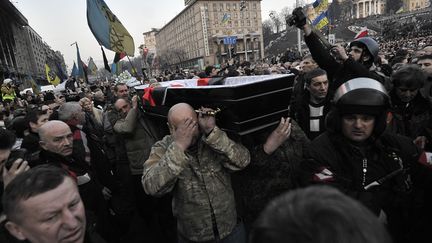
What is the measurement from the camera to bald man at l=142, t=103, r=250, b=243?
2.01 meters

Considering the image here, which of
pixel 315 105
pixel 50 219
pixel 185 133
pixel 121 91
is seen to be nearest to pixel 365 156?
pixel 185 133

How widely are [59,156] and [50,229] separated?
1447mm

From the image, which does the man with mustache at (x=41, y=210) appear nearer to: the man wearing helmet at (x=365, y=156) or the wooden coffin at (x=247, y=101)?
the wooden coffin at (x=247, y=101)

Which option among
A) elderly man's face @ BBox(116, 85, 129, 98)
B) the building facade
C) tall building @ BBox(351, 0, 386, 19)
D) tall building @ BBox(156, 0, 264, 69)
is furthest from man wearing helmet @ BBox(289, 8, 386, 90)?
tall building @ BBox(351, 0, 386, 19)

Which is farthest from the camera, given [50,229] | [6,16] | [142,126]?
[6,16]

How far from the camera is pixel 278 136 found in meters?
2.29

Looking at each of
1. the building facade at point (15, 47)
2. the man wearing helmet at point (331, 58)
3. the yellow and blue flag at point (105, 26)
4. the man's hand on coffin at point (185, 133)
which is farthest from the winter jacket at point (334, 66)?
the building facade at point (15, 47)

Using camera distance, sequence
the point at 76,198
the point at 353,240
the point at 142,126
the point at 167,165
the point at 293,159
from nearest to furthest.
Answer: the point at 353,240 < the point at 76,198 < the point at 167,165 < the point at 293,159 < the point at 142,126

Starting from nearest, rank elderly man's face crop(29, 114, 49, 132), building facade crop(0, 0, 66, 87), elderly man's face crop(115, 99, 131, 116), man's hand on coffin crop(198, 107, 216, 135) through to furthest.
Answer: man's hand on coffin crop(198, 107, 216, 135)
elderly man's face crop(29, 114, 49, 132)
elderly man's face crop(115, 99, 131, 116)
building facade crop(0, 0, 66, 87)

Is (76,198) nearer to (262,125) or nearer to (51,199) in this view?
(51,199)

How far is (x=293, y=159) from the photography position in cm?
250

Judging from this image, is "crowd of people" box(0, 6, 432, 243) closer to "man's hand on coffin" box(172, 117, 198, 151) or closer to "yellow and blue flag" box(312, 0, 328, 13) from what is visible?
"man's hand on coffin" box(172, 117, 198, 151)

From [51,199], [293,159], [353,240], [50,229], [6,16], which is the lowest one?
[293,159]

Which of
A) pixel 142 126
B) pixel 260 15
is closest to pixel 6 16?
pixel 142 126
